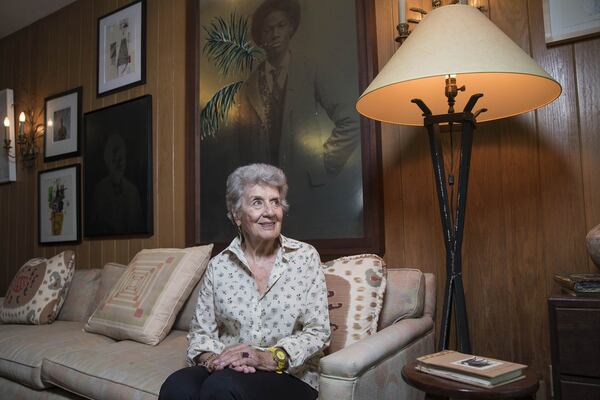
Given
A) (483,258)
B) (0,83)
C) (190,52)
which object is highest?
(0,83)

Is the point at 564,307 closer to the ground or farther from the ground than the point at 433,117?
closer to the ground

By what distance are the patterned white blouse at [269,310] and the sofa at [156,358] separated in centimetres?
19

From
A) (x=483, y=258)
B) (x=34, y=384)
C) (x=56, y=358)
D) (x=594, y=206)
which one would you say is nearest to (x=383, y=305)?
(x=483, y=258)

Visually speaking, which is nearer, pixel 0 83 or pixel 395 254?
pixel 395 254

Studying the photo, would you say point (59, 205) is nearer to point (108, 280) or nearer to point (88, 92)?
point (88, 92)

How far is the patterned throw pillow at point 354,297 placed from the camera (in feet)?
Result: 5.64

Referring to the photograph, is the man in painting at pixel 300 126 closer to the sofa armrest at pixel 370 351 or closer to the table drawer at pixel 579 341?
the sofa armrest at pixel 370 351

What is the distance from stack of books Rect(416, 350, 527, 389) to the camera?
1.15 meters

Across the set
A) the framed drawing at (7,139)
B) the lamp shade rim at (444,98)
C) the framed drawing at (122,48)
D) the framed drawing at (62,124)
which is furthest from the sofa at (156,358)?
the framed drawing at (7,139)

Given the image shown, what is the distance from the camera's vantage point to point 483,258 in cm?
196

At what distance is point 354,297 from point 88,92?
104 inches

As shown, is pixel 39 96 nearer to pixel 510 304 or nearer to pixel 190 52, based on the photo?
pixel 190 52

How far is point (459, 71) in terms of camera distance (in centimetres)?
140

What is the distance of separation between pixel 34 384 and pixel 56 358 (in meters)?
0.17
